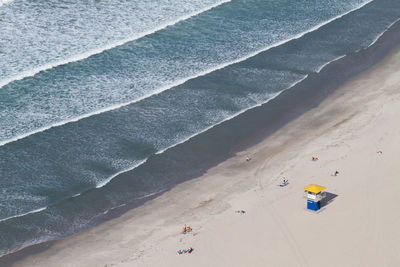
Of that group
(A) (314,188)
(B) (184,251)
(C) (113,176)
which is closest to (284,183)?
(A) (314,188)

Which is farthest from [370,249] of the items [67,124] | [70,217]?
[67,124]

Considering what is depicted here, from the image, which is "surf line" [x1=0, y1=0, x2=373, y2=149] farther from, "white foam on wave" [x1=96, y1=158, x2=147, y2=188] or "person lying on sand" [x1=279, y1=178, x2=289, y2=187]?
"person lying on sand" [x1=279, y1=178, x2=289, y2=187]

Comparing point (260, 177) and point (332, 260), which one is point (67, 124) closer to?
point (260, 177)

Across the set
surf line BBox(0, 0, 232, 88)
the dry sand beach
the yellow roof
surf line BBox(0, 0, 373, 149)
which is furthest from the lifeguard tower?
surf line BBox(0, 0, 232, 88)

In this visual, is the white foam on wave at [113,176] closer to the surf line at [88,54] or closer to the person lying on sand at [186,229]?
the person lying on sand at [186,229]

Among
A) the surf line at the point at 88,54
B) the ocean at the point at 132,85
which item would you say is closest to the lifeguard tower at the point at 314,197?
the ocean at the point at 132,85

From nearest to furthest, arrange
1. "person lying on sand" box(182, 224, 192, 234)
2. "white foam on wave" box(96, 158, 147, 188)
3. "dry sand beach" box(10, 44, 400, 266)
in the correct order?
"dry sand beach" box(10, 44, 400, 266), "person lying on sand" box(182, 224, 192, 234), "white foam on wave" box(96, 158, 147, 188)
